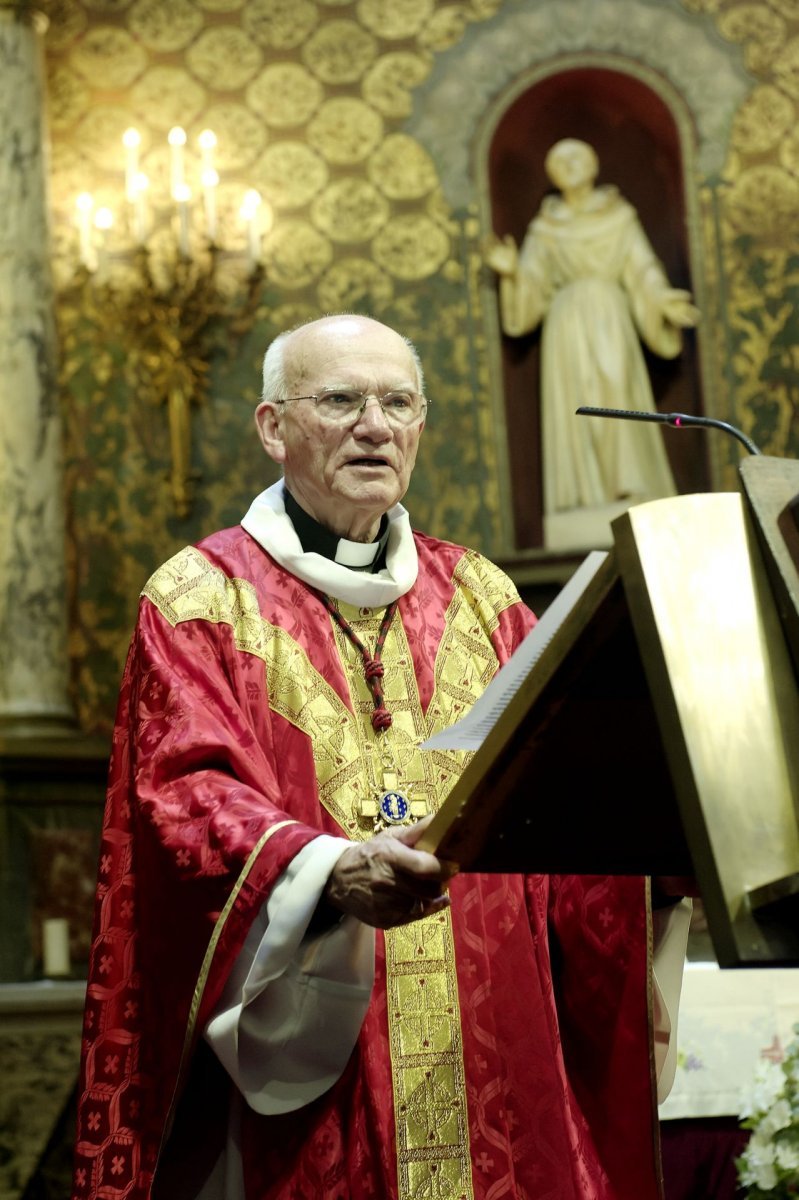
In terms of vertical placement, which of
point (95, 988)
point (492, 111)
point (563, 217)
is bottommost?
point (95, 988)

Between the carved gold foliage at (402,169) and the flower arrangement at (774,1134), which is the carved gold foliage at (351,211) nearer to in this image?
the carved gold foliage at (402,169)

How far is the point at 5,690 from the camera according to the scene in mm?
6105

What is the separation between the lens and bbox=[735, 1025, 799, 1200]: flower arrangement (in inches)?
106

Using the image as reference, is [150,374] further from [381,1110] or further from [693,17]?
[381,1110]

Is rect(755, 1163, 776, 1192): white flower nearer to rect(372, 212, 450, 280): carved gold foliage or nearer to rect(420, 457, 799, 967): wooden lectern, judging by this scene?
rect(420, 457, 799, 967): wooden lectern

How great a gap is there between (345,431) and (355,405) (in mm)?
61

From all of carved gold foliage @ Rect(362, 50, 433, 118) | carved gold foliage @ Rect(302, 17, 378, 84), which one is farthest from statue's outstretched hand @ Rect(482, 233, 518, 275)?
carved gold foliage @ Rect(302, 17, 378, 84)

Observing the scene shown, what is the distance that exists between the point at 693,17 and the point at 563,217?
1.03 m

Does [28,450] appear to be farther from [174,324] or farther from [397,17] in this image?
[397,17]

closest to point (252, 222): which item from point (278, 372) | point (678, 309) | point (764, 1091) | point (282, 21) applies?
point (282, 21)

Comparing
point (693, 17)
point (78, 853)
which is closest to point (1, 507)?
point (78, 853)

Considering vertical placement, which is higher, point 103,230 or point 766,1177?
point 103,230

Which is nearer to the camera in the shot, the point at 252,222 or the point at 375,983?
the point at 375,983

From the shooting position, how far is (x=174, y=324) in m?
6.56
